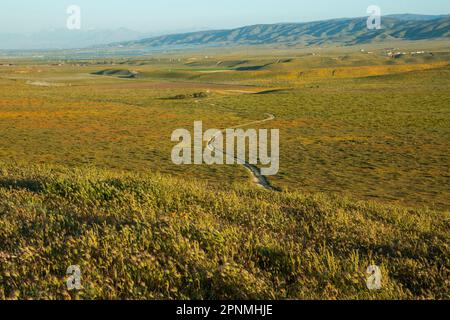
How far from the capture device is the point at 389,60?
166m

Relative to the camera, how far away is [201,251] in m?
6.97

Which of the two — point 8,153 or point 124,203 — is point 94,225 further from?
point 8,153

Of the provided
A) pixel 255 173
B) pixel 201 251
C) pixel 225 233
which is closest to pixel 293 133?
pixel 255 173

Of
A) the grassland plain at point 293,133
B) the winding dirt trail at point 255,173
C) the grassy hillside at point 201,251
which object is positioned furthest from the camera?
the grassland plain at point 293,133

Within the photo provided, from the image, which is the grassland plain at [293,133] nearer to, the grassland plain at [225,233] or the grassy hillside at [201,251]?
the grassland plain at [225,233]

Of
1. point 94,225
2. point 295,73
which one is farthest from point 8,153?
point 295,73

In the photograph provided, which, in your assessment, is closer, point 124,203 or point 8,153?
point 124,203

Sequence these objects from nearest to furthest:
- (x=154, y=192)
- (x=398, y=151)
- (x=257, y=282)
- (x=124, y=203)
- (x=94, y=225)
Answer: (x=257, y=282), (x=94, y=225), (x=124, y=203), (x=154, y=192), (x=398, y=151)

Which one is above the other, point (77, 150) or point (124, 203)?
point (124, 203)

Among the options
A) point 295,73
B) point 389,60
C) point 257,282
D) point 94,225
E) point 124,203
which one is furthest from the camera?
point 389,60

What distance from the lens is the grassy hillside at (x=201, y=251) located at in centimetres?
623

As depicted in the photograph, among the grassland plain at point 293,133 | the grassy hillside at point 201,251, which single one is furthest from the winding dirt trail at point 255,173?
the grassy hillside at point 201,251
